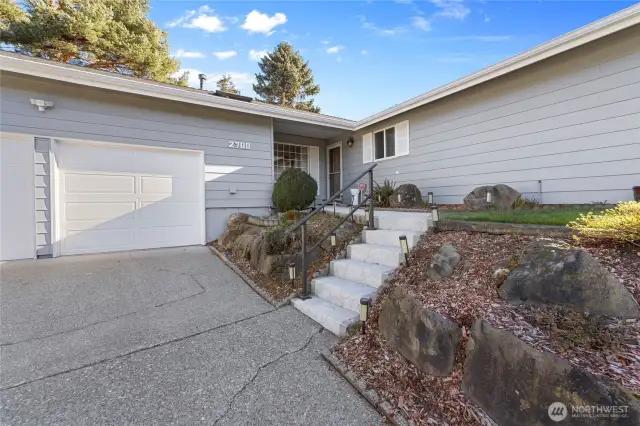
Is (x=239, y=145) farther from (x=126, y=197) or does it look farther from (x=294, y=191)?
(x=126, y=197)

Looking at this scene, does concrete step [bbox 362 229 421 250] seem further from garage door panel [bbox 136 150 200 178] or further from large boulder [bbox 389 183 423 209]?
garage door panel [bbox 136 150 200 178]

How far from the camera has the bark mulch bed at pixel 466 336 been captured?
59.8 inches

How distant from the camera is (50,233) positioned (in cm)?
511

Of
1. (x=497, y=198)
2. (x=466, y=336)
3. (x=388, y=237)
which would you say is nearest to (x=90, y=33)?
(x=388, y=237)

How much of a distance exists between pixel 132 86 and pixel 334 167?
250 inches

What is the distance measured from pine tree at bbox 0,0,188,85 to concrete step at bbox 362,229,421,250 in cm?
1362

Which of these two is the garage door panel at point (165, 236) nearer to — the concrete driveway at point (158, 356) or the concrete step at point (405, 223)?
the concrete driveway at point (158, 356)

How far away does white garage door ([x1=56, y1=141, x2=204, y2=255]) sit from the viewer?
5.34 meters

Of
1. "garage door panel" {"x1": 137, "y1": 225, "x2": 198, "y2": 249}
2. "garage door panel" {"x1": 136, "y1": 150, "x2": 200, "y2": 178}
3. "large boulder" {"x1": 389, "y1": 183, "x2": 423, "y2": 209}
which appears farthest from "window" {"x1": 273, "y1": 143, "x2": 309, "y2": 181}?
"large boulder" {"x1": 389, "y1": 183, "x2": 423, "y2": 209}

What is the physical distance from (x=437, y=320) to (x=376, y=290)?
112cm

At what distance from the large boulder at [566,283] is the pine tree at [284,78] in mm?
21762

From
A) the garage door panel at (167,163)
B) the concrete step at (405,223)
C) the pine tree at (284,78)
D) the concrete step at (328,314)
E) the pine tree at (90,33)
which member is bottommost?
the concrete step at (328,314)

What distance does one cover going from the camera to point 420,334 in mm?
2199

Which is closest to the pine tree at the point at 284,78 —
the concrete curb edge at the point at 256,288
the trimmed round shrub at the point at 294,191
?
the trimmed round shrub at the point at 294,191
